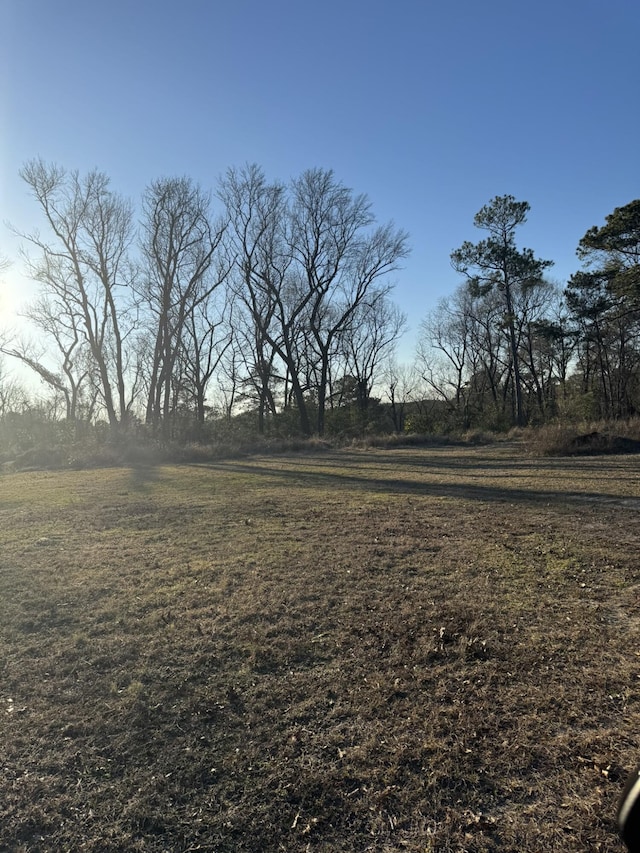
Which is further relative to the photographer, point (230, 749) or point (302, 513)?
point (302, 513)

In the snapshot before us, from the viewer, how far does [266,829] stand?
1.85m

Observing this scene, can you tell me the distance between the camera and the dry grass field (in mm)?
1898

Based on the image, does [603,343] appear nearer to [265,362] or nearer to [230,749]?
[265,362]

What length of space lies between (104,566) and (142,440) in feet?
64.0

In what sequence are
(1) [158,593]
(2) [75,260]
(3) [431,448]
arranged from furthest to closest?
(2) [75,260] < (3) [431,448] < (1) [158,593]

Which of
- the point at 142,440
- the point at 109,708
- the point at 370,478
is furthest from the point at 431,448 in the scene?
the point at 109,708

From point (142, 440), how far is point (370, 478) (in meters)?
15.1

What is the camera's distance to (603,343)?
32.2 m

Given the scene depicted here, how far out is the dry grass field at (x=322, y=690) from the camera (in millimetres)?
1898

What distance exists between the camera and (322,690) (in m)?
2.79

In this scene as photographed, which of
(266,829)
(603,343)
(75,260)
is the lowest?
(266,829)

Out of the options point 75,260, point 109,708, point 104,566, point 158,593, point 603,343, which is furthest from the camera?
point 603,343

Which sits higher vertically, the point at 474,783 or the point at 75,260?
the point at 75,260

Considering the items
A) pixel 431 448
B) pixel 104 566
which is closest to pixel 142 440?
pixel 431 448
